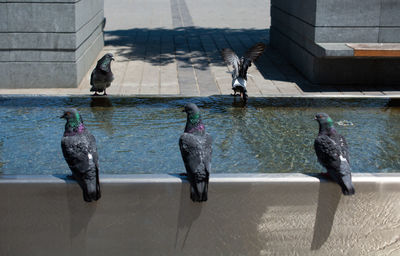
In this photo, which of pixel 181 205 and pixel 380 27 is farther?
pixel 380 27

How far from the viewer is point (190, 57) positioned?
1292 cm

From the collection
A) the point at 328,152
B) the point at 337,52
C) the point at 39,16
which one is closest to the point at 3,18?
the point at 39,16

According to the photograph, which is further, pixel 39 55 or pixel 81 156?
pixel 39 55

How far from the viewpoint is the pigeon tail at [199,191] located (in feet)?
12.6

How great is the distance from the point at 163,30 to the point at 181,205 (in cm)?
1318

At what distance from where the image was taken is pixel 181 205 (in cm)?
395

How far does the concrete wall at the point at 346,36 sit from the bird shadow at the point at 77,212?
659 cm

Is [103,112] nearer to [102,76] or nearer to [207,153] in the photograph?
[102,76]

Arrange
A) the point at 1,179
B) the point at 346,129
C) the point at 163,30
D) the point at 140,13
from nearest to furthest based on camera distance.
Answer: the point at 1,179, the point at 346,129, the point at 163,30, the point at 140,13

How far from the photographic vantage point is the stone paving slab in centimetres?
1011

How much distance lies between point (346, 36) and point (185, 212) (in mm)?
7078

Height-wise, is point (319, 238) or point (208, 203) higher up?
point (208, 203)

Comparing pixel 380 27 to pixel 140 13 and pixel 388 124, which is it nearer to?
pixel 388 124

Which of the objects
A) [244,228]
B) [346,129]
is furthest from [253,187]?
[346,129]
